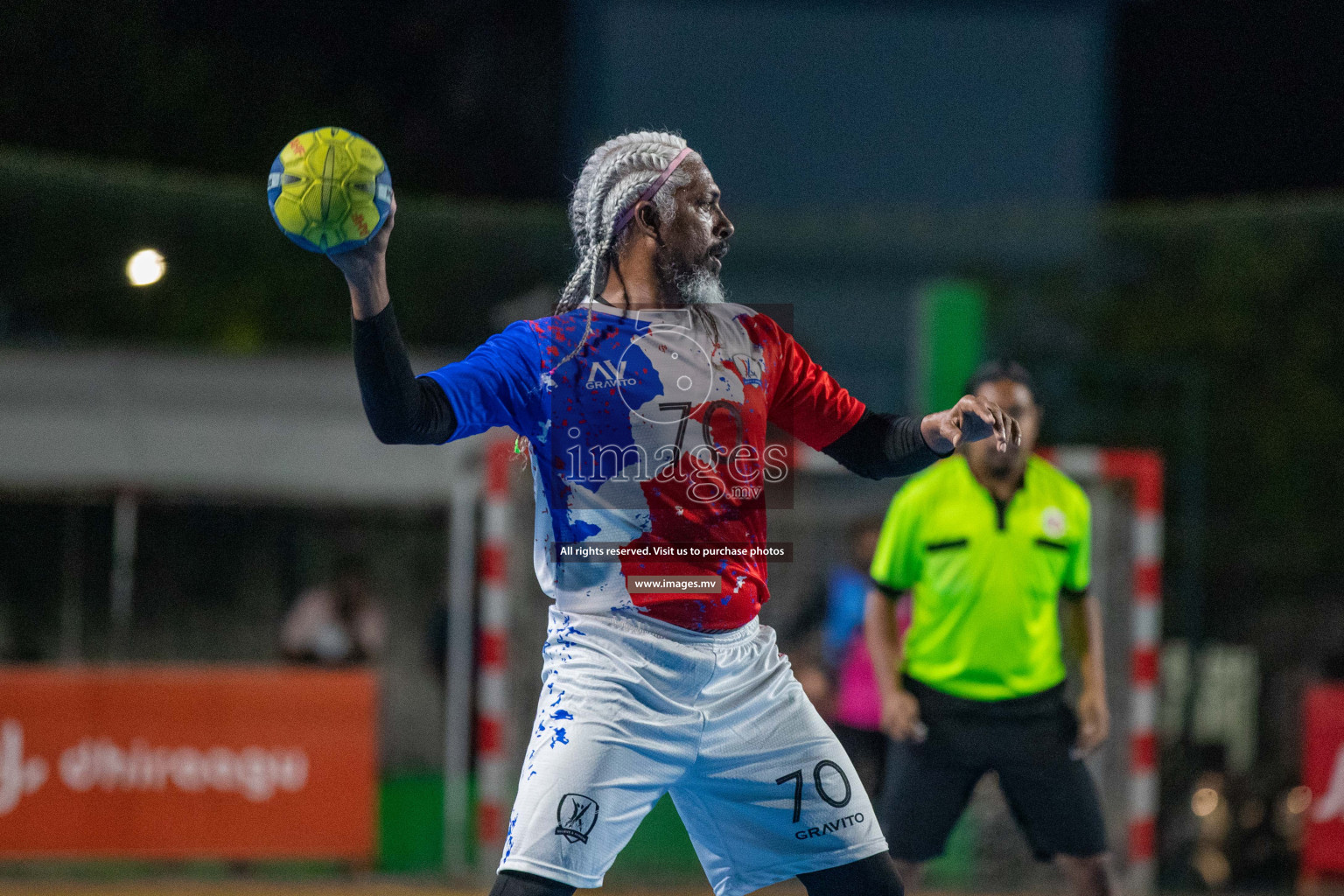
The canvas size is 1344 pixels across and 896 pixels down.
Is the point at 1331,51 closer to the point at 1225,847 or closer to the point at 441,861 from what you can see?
the point at 1225,847

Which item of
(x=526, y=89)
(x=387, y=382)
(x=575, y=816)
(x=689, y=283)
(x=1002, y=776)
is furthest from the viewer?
(x=526, y=89)

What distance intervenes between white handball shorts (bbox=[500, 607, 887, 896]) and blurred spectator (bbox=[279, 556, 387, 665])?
704 cm

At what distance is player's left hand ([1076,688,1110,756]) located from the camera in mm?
4848

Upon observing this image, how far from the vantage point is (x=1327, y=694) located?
757cm

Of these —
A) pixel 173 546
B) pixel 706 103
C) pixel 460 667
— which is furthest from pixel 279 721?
pixel 706 103

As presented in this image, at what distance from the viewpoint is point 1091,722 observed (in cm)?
490

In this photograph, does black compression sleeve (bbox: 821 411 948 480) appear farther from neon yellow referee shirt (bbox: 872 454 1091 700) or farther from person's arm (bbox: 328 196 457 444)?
neon yellow referee shirt (bbox: 872 454 1091 700)

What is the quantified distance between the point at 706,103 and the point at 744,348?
14.0 metres

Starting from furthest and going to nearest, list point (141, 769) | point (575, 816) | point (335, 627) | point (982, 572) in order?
point (335, 627) < point (141, 769) < point (982, 572) < point (575, 816)

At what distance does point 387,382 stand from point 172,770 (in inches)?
237

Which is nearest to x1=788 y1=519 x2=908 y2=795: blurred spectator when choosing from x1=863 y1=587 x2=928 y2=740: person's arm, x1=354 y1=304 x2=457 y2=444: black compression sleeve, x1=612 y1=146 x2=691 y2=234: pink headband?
x1=863 y1=587 x2=928 y2=740: person's arm

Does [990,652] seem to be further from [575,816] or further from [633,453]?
[575,816]

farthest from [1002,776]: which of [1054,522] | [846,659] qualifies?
[846,659]

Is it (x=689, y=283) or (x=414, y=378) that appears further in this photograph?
(x=689, y=283)
